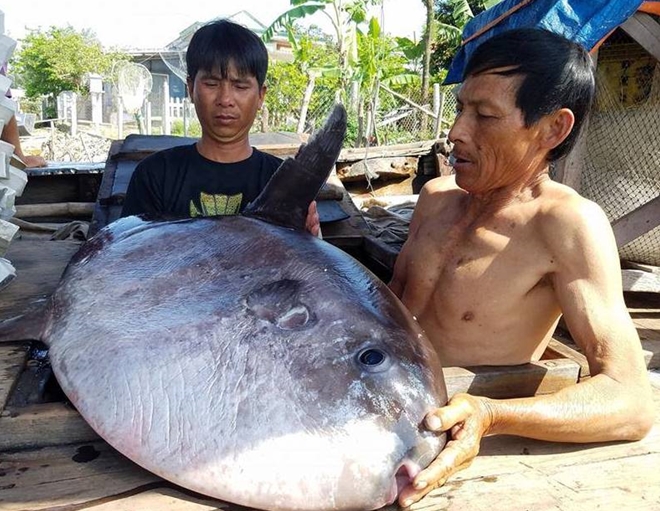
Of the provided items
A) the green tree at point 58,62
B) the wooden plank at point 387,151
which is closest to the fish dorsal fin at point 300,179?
the wooden plank at point 387,151

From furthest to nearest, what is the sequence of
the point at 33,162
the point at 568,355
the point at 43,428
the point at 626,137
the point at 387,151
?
the point at 387,151
the point at 33,162
the point at 626,137
the point at 568,355
the point at 43,428

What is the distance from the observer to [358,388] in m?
1.18

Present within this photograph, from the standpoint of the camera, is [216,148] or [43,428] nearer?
[43,428]

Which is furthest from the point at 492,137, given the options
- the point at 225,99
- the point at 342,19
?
the point at 342,19

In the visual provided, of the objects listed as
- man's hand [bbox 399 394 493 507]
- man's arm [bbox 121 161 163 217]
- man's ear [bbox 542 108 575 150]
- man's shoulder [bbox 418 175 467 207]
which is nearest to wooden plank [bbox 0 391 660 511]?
man's hand [bbox 399 394 493 507]

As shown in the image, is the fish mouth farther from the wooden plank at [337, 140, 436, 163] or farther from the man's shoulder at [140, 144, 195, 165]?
the wooden plank at [337, 140, 436, 163]

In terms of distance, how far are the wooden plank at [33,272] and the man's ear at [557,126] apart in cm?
183

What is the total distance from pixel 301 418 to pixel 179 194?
1600 mm

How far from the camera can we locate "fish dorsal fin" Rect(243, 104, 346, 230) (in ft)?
6.07

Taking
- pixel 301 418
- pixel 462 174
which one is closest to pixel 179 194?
pixel 462 174

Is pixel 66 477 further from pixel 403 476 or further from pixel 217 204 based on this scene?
pixel 217 204

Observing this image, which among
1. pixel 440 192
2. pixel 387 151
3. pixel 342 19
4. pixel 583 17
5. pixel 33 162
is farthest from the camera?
pixel 342 19

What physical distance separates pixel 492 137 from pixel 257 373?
3.72ft

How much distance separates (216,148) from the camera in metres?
2.61
